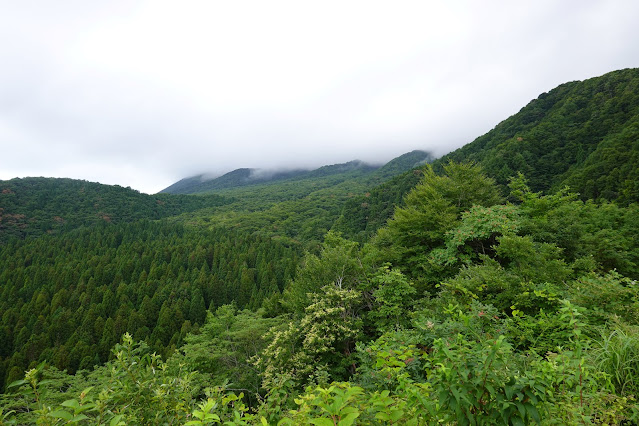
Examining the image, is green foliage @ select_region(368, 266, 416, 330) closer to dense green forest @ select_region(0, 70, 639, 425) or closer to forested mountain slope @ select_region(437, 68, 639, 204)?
dense green forest @ select_region(0, 70, 639, 425)

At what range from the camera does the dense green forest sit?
2371 mm

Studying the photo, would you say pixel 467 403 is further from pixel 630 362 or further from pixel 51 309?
pixel 51 309

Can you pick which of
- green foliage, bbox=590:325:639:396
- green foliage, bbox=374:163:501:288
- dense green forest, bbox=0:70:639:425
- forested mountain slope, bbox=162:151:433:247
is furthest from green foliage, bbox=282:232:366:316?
forested mountain slope, bbox=162:151:433:247

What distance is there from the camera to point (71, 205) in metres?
148

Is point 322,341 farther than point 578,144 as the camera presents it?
No

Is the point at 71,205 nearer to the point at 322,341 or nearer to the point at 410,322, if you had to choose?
the point at 322,341

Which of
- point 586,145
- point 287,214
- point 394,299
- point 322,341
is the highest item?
point 586,145

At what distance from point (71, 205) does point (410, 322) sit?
19611 centimetres

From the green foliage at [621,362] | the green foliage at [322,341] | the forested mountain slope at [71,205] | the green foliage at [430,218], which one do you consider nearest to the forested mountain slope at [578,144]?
the green foliage at [430,218]

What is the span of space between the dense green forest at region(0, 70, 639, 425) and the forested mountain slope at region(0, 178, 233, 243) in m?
95.5

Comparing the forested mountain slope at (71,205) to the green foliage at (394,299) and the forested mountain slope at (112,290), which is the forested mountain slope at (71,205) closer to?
the forested mountain slope at (112,290)

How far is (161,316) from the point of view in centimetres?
4172

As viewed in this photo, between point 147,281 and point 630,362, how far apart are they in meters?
65.0

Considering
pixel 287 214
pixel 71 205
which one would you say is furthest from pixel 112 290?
pixel 71 205
